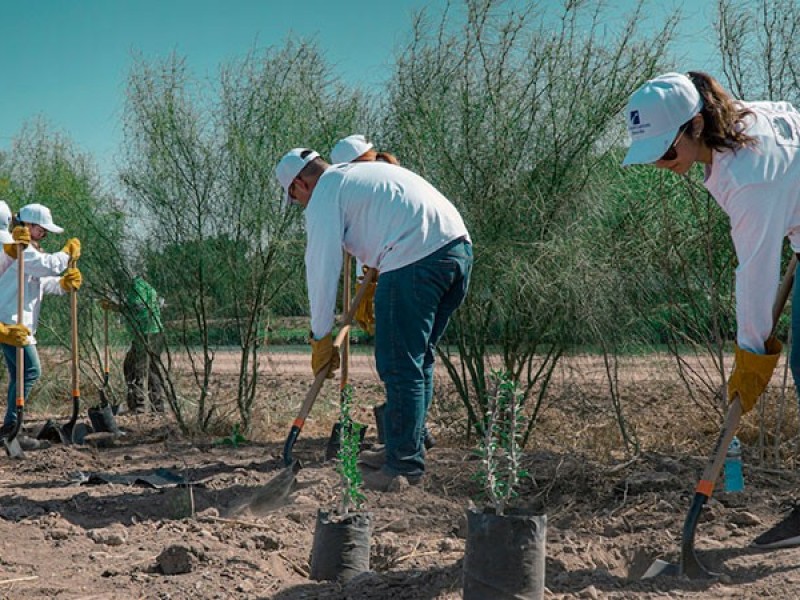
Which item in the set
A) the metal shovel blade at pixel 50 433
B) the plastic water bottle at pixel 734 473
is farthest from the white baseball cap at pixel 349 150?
the metal shovel blade at pixel 50 433

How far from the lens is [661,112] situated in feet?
8.29

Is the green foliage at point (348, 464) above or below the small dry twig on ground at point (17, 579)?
above

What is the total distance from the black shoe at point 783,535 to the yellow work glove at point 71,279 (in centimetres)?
479

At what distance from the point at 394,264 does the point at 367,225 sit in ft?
0.72

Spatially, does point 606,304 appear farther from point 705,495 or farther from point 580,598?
point 580,598

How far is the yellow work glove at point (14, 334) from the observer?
229 inches

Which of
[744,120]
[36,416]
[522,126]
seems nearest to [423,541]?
[744,120]

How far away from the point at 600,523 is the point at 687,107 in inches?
65.9

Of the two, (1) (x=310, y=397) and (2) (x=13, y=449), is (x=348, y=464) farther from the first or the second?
(2) (x=13, y=449)

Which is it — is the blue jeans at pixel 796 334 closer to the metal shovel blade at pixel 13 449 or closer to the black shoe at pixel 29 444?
the metal shovel blade at pixel 13 449

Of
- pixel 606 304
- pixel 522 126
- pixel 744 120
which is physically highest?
pixel 522 126

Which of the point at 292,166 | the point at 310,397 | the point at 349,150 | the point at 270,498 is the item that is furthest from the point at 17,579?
the point at 349,150

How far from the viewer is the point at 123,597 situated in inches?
106

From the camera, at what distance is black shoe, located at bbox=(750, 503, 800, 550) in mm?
2852
